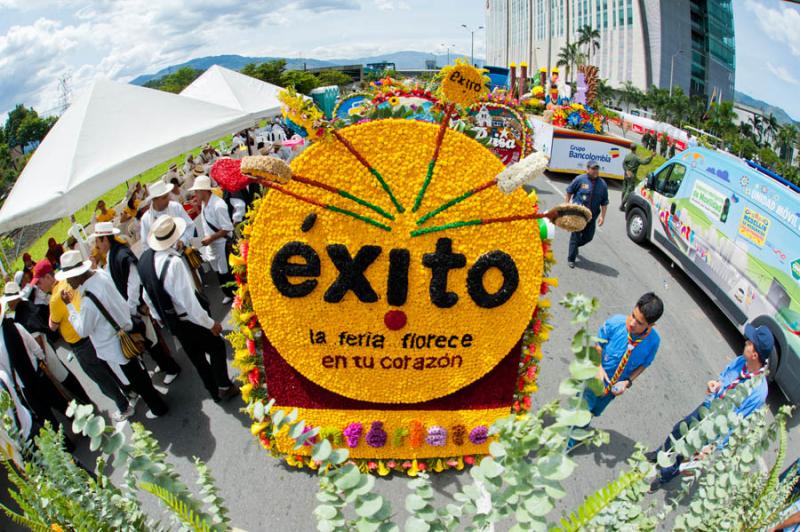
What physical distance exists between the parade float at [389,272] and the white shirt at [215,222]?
267 cm

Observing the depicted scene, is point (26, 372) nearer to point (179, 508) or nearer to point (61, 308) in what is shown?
point (61, 308)

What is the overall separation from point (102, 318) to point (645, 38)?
67492mm

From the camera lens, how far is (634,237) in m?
8.29

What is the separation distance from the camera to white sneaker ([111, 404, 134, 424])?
447 centimetres

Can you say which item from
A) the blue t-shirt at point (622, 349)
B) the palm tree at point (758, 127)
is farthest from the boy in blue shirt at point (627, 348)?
the palm tree at point (758, 127)

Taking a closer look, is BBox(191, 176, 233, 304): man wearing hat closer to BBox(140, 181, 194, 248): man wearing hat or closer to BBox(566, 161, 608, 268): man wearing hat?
BBox(140, 181, 194, 248): man wearing hat

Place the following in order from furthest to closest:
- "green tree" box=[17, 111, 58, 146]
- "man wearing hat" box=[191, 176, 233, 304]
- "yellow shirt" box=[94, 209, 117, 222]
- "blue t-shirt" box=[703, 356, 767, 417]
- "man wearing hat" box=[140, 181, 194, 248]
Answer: "green tree" box=[17, 111, 58, 146] < "yellow shirt" box=[94, 209, 117, 222] < "man wearing hat" box=[191, 176, 233, 304] < "man wearing hat" box=[140, 181, 194, 248] < "blue t-shirt" box=[703, 356, 767, 417]

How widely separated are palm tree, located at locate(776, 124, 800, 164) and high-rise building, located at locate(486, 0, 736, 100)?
1870 cm

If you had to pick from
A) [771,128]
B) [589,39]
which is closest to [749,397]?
[771,128]

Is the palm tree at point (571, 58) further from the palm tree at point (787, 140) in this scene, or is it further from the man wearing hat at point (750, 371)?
the man wearing hat at point (750, 371)

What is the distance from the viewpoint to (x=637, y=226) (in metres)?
8.19

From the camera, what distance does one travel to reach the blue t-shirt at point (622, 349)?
3.39m

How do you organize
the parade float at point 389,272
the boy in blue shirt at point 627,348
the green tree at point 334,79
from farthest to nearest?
1. the green tree at point 334,79
2. the boy in blue shirt at point 627,348
3. the parade float at point 389,272

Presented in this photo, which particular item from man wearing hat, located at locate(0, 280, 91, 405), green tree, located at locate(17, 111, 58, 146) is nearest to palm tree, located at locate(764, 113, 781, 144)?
man wearing hat, located at locate(0, 280, 91, 405)
